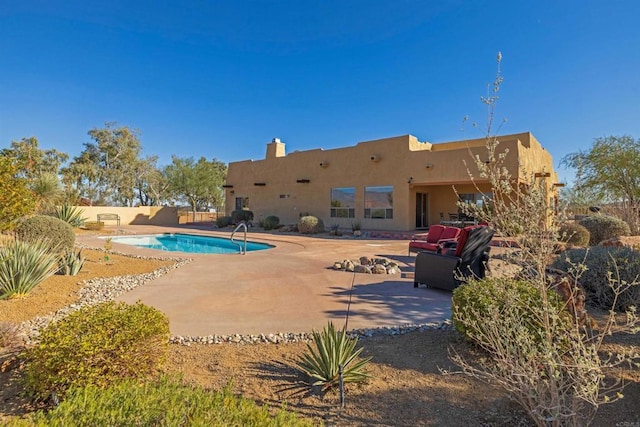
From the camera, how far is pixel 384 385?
8.57 ft

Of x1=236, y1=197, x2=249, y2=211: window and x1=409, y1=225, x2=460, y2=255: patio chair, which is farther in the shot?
x1=236, y1=197, x2=249, y2=211: window

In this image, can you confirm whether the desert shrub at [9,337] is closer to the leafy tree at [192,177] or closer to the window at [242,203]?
the window at [242,203]

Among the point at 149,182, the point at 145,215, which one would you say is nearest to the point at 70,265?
the point at 145,215

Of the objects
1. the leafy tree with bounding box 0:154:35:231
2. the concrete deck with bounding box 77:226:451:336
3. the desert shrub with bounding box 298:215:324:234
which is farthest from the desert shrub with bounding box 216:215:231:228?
the leafy tree with bounding box 0:154:35:231

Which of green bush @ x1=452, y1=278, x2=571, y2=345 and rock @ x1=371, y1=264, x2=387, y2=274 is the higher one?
green bush @ x1=452, y1=278, x2=571, y2=345

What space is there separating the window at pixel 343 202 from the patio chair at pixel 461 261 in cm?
1338

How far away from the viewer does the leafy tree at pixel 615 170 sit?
15117mm

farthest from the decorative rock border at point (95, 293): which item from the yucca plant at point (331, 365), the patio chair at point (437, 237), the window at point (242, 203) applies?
the window at point (242, 203)

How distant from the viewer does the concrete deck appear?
4.07 metres

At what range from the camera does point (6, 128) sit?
27.5m

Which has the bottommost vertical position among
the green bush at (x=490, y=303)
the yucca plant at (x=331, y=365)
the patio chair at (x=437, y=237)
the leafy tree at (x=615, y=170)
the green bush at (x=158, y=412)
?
the yucca plant at (x=331, y=365)

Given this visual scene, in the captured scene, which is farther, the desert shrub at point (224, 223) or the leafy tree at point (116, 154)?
the leafy tree at point (116, 154)

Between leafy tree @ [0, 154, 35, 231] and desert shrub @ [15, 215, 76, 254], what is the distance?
8.35 ft

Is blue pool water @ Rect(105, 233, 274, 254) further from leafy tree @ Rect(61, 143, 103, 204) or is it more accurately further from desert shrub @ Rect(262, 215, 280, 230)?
leafy tree @ Rect(61, 143, 103, 204)
